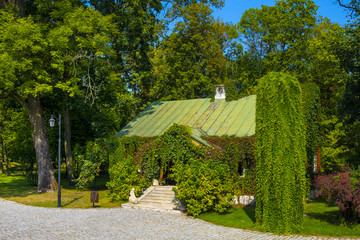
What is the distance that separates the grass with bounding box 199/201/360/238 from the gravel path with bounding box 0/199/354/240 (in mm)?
715

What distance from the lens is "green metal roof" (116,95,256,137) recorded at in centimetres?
2002

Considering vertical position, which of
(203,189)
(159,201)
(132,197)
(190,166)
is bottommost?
(159,201)

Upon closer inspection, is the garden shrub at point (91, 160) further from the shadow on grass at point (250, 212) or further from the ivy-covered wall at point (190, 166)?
the shadow on grass at point (250, 212)

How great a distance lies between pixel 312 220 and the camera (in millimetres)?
13336

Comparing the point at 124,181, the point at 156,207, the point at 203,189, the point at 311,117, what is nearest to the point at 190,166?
the point at 203,189

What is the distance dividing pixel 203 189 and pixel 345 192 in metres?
6.00

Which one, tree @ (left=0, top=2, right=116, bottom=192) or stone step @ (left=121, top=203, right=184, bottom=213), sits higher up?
tree @ (left=0, top=2, right=116, bottom=192)

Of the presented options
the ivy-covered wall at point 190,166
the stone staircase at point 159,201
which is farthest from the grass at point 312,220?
the stone staircase at point 159,201

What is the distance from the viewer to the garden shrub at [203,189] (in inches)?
587

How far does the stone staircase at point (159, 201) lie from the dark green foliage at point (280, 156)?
533 cm

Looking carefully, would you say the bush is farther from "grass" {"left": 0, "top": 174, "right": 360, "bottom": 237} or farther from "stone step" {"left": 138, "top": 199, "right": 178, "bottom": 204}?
"stone step" {"left": 138, "top": 199, "right": 178, "bottom": 204}

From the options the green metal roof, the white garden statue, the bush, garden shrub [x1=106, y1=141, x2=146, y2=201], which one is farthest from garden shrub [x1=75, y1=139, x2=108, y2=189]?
the bush

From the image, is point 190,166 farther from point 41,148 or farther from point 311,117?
point 41,148

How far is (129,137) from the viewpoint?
21.2 meters
